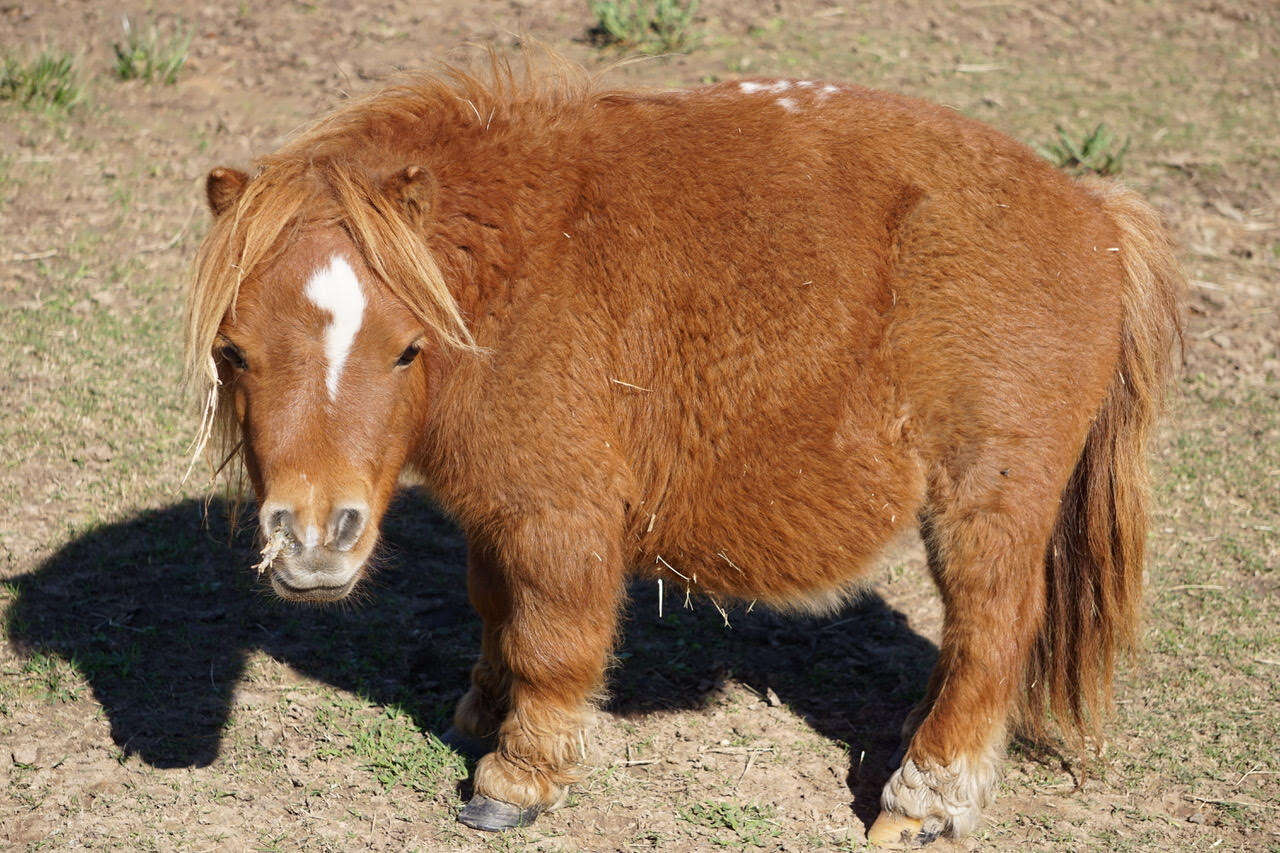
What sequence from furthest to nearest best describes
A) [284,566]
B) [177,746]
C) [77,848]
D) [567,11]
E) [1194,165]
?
1. [567,11]
2. [1194,165]
3. [177,746]
4. [77,848]
5. [284,566]

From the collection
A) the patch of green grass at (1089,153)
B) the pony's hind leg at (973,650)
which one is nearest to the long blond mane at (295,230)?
the pony's hind leg at (973,650)

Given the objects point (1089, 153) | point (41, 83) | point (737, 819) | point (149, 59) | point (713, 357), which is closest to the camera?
point (713, 357)

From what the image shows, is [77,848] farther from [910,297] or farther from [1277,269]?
[1277,269]

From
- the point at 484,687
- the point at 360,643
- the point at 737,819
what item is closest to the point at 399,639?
the point at 360,643

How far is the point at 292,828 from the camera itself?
140 inches

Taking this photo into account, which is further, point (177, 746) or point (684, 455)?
point (177, 746)

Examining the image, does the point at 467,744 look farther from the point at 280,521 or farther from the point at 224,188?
the point at 224,188

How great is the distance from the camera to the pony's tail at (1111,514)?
368cm

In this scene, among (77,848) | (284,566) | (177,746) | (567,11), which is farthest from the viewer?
(567,11)

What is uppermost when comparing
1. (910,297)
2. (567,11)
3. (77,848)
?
(910,297)

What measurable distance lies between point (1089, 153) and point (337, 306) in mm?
5919

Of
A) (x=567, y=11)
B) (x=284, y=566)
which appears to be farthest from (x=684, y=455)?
(x=567, y=11)

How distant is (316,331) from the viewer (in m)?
2.93

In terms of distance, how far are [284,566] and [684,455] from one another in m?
1.17
